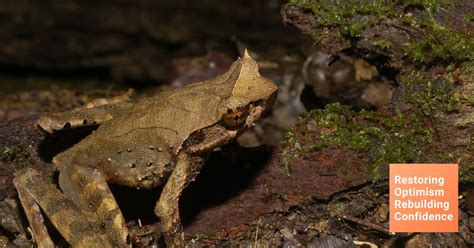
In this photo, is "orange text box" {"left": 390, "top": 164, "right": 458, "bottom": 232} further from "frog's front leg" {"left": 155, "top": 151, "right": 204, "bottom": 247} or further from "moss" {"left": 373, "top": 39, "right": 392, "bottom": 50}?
"frog's front leg" {"left": 155, "top": 151, "right": 204, "bottom": 247}

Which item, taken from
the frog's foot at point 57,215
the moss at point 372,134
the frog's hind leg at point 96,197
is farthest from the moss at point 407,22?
the frog's foot at point 57,215

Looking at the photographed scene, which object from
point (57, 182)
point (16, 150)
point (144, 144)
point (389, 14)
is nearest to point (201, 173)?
point (144, 144)

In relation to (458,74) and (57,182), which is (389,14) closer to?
(458,74)

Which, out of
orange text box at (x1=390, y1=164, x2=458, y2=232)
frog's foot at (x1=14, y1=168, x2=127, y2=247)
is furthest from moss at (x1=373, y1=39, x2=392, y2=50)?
frog's foot at (x1=14, y1=168, x2=127, y2=247)

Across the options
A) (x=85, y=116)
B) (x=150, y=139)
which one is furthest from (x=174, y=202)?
(x=85, y=116)

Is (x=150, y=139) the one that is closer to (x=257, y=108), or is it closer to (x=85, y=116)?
(x=85, y=116)

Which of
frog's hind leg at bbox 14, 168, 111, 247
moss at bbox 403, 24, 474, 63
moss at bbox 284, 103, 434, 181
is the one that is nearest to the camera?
frog's hind leg at bbox 14, 168, 111, 247
